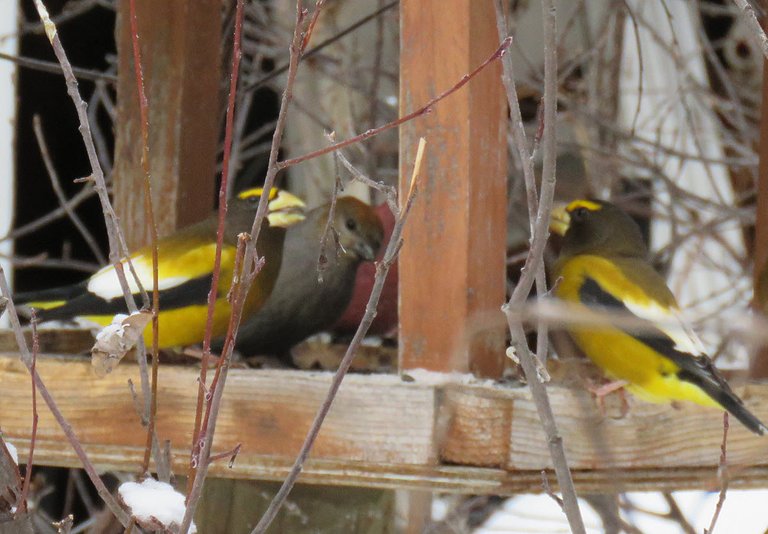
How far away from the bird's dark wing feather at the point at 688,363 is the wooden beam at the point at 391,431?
5 centimetres

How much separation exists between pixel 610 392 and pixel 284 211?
1.02m

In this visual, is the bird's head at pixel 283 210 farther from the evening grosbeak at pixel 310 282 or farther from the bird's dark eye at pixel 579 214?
the bird's dark eye at pixel 579 214

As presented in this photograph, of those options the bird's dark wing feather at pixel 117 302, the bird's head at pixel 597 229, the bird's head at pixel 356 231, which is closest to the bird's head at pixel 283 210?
the bird's dark wing feather at pixel 117 302

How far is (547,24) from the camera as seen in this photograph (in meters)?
1.56

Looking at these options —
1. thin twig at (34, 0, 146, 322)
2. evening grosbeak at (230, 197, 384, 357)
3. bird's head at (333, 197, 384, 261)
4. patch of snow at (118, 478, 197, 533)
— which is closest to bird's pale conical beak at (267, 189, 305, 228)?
evening grosbeak at (230, 197, 384, 357)

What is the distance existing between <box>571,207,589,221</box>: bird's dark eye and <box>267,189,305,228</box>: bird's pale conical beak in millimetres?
851

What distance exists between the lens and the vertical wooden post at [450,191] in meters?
2.49

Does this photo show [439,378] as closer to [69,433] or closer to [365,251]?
[69,433]

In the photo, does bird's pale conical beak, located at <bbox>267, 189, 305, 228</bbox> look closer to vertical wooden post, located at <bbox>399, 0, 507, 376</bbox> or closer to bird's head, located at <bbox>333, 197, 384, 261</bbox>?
Result: bird's head, located at <bbox>333, 197, 384, 261</bbox>

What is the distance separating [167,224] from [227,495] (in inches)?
29.4

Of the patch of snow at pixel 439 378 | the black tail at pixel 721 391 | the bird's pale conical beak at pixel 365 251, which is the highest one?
the bird's pale conical beak at pixel 365 251

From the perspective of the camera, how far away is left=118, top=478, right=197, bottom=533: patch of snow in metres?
1.58

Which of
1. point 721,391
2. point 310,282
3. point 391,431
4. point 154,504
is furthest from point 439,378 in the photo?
point 310,282

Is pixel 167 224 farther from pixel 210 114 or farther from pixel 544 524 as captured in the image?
pixel 544 524
